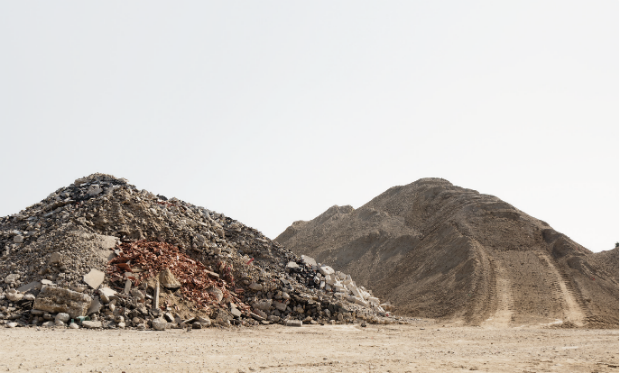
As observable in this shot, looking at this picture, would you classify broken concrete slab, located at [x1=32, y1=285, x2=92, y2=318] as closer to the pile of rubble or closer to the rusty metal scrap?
the pile of rubble

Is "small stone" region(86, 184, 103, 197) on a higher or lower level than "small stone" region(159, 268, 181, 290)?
higher

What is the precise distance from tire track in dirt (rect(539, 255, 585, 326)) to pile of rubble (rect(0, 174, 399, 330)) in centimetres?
692

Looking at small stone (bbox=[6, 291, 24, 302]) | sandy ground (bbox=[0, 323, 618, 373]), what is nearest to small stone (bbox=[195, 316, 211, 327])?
sandy ground (bbox=[0, 323, 618, 373])

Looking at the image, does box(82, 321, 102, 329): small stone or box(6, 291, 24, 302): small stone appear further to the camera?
box(6, 291, 24, 302): small stone

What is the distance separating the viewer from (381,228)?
32.8 m

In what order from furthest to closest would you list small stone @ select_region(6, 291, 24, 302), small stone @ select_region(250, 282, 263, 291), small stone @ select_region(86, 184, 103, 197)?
small stone @ select_region(86, 184, 103, 197) → small stone @ select_region(250, 282, 263, 291) → small stone @ select_region(6, 291, 24, 302)

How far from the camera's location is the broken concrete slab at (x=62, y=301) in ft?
37.0

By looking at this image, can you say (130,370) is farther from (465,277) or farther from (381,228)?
(381,228)

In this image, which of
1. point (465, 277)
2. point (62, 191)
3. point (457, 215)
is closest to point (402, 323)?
point (465, 277)

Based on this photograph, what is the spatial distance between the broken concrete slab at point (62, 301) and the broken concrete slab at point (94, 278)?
0.55 m

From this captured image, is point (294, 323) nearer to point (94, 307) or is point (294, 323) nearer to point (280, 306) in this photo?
point (280, 306)

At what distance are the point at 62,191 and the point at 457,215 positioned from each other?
23.8m

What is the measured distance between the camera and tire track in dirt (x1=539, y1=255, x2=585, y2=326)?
17641mm

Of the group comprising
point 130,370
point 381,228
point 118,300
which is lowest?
point 130,370
